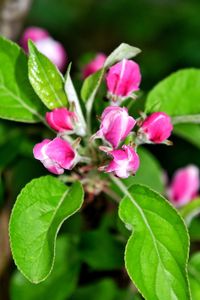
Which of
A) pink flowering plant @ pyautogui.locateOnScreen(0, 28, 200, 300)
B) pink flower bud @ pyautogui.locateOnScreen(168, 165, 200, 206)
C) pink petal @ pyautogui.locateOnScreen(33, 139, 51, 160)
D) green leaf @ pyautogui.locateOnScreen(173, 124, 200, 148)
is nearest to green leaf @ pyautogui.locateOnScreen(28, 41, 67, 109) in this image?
pink flowering plant @ pyautogui.locateOnScreen(0, 28, 200, 300)

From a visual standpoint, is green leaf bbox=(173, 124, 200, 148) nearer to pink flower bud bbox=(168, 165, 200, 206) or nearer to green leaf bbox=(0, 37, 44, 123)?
pink flower bud bbox=(168, 165, 200, 206)

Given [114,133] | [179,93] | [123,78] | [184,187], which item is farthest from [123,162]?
[184,187]

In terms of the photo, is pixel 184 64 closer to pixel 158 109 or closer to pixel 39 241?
pixel 158 109

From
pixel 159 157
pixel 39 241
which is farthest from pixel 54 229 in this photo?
pixel 159 157

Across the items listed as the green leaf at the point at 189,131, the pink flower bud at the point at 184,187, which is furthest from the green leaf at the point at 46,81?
the pink flower bud at the point at 184,187

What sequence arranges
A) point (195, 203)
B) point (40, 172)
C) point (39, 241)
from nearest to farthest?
point (39, 241) → point (195, 203) → point (40, 172)

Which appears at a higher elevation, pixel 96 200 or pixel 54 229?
pixel 54 229

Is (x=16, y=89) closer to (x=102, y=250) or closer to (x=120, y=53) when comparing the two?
(x=120, y=53)
